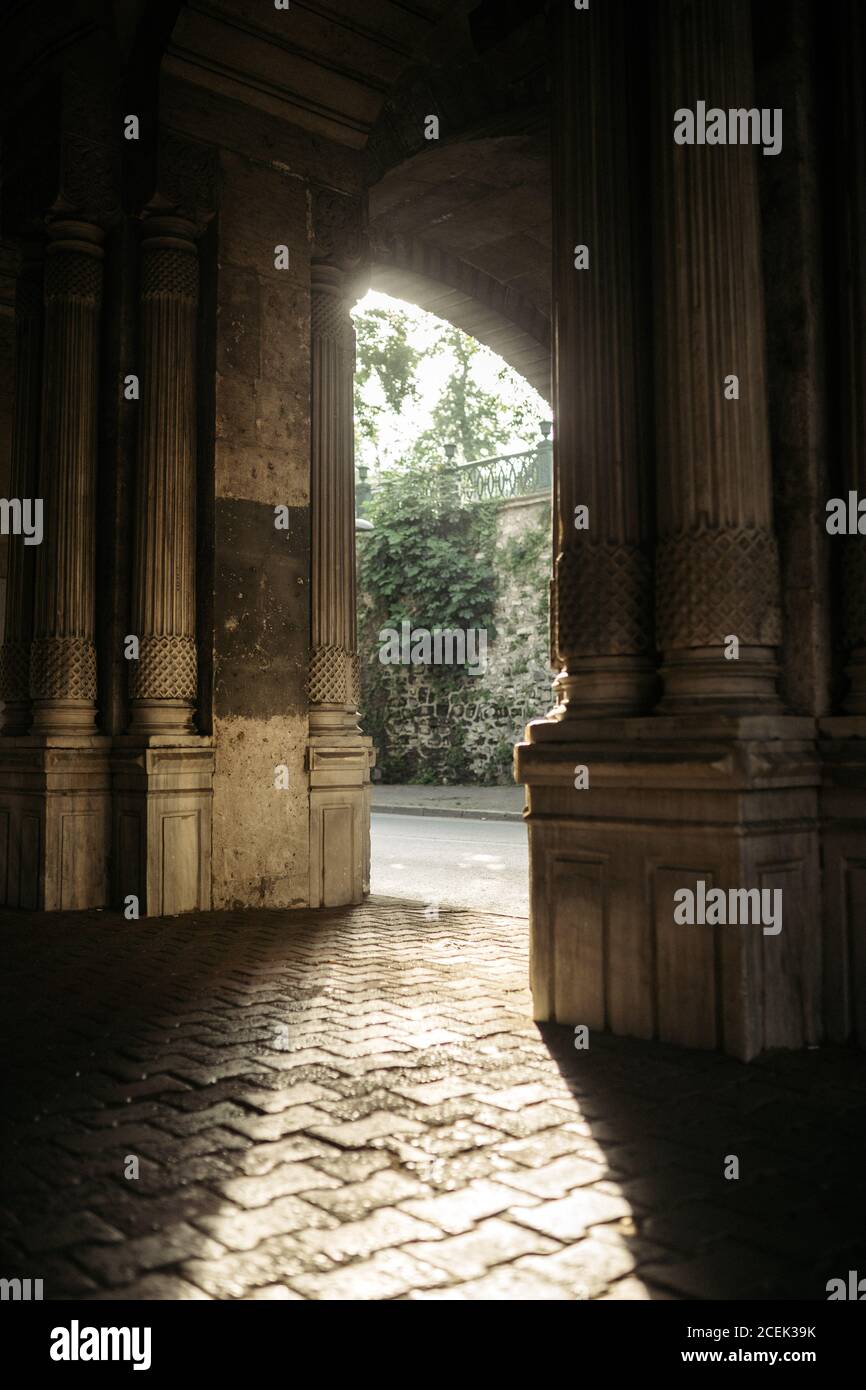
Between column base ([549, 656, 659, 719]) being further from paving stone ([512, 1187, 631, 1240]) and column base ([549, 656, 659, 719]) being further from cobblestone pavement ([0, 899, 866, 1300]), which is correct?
paving stone ([512, 1187, 631, 1240])

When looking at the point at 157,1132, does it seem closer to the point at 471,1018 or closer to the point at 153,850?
the point at 471,1018

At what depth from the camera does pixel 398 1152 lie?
2883mm

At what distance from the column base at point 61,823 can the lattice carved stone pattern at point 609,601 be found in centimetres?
445

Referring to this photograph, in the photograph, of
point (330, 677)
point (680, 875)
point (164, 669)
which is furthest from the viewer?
point (330, 677)

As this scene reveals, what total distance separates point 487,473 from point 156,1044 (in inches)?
811

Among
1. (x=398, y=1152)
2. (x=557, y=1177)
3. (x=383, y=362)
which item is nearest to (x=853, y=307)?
(x=557, y=1177)

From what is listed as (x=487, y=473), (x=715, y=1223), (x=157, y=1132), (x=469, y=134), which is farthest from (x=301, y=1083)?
(x=487, y=473)

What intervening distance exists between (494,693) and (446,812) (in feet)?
15.2

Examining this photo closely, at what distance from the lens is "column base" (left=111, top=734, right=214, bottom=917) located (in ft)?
23.9

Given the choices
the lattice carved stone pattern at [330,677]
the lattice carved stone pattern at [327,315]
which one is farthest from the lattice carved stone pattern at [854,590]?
the lattice carved stone pattern at [327,315]

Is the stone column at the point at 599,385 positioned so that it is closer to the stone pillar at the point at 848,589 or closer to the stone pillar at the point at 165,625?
the stone pillar at the point at 848,589

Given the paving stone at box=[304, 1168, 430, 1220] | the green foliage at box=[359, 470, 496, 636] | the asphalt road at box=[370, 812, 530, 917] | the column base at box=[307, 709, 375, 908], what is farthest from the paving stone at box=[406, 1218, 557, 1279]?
the green foliage at box=[359, 470, 496, 636]

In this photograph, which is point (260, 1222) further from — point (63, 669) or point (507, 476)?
point (507, 476)

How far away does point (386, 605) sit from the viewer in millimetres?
24469
